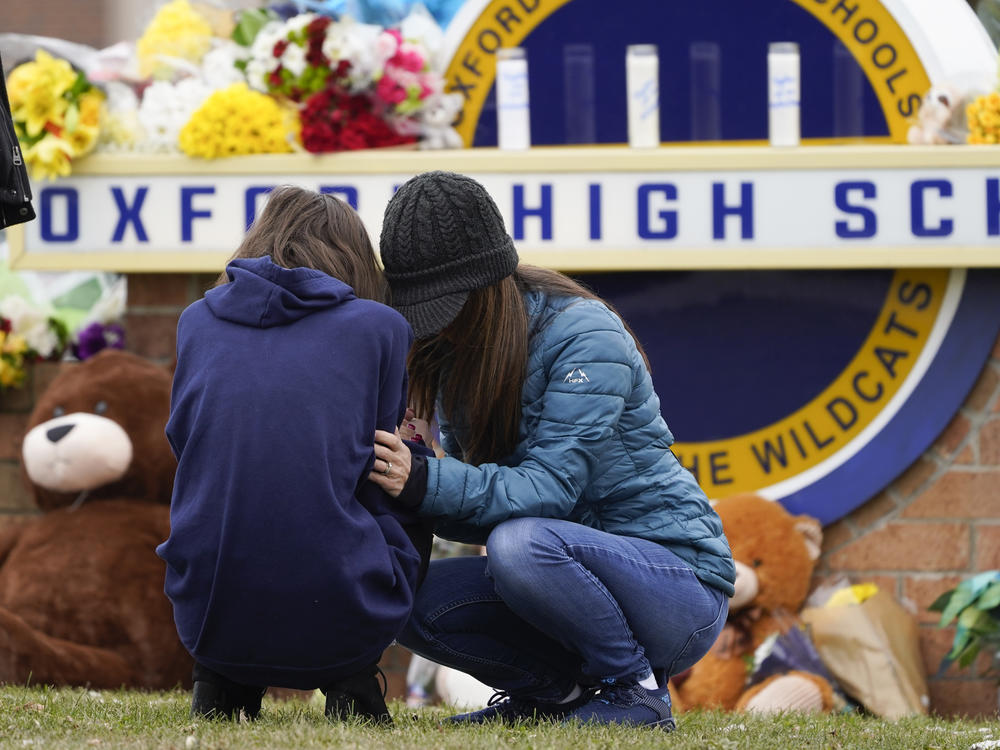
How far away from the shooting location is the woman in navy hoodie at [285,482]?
7.30 ft

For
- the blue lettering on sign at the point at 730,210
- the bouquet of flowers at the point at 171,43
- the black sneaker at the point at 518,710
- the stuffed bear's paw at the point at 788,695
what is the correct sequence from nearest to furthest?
the black sneaker at the point at 518,710 < the stuffed bear's paw at the point at 788,695 < the blue lettering on sign at the point at 730,210 < the bouquet of flowers at the point at 171,43

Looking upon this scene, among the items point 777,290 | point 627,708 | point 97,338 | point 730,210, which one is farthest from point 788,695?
point 97,338

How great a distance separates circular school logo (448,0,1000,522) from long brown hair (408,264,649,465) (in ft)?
6.20

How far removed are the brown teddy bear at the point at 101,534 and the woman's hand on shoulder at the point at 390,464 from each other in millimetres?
1944

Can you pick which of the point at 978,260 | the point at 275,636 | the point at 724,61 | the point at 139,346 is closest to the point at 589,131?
the point at 724,61

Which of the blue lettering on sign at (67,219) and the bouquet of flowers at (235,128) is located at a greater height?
the bouquet of flowers at (235,128)

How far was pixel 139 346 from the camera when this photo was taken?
4605mm

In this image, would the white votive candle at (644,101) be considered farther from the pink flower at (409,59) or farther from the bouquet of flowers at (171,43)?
the bouquet of flowers at (171,43)

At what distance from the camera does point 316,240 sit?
7.95ft

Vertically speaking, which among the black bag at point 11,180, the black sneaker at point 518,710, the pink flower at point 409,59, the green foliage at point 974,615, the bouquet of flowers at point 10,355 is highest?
the pink flower at point 409,59

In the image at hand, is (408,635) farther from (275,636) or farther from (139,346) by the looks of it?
(139,346)

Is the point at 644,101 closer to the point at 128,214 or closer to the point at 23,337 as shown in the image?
the point at 128,214

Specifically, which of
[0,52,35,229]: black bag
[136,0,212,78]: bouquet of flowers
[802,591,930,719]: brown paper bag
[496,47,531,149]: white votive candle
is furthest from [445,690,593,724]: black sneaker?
[136,0,212,78]: bouquet of flowers

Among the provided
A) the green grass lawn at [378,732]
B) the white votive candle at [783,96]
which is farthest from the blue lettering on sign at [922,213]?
the green grass lawn at [378,732]
